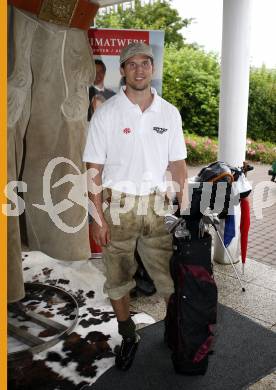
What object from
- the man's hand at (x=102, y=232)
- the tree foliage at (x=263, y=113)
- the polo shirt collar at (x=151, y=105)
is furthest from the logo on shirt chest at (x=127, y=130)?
the tree foliage at (x=263, y=113)

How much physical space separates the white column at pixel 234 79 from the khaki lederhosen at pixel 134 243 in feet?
5.55

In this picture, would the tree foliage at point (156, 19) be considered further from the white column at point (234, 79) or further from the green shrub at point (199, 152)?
the white column at point (234, 79)

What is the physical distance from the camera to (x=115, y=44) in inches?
160

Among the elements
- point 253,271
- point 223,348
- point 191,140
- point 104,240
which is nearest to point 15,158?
point 104,240

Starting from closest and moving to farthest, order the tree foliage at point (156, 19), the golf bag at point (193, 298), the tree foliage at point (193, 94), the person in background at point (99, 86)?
the golf bag at point (193, 298) → the person in background at point (99, 86) → the tree foliage at point (193, 94) → the tree foliage at point (156, 19)

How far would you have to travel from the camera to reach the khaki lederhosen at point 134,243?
269 cm

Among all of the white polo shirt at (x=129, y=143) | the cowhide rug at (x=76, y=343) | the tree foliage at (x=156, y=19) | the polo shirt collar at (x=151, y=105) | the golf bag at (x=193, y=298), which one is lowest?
the cowhide rug at (x=76, y=343)

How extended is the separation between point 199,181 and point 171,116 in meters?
0.85

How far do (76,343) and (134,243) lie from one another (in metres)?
0.92

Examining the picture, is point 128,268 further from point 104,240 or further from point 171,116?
point 171,116

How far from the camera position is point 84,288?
3.97 meters

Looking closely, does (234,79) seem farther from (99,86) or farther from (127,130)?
(127,130)

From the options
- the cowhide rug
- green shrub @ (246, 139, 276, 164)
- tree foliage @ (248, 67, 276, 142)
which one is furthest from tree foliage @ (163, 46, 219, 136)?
the cowhide rug

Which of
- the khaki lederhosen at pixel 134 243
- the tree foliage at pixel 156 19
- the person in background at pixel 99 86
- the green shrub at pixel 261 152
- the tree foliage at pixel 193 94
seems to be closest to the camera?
the khaki lederhosen at pixel 134 243
